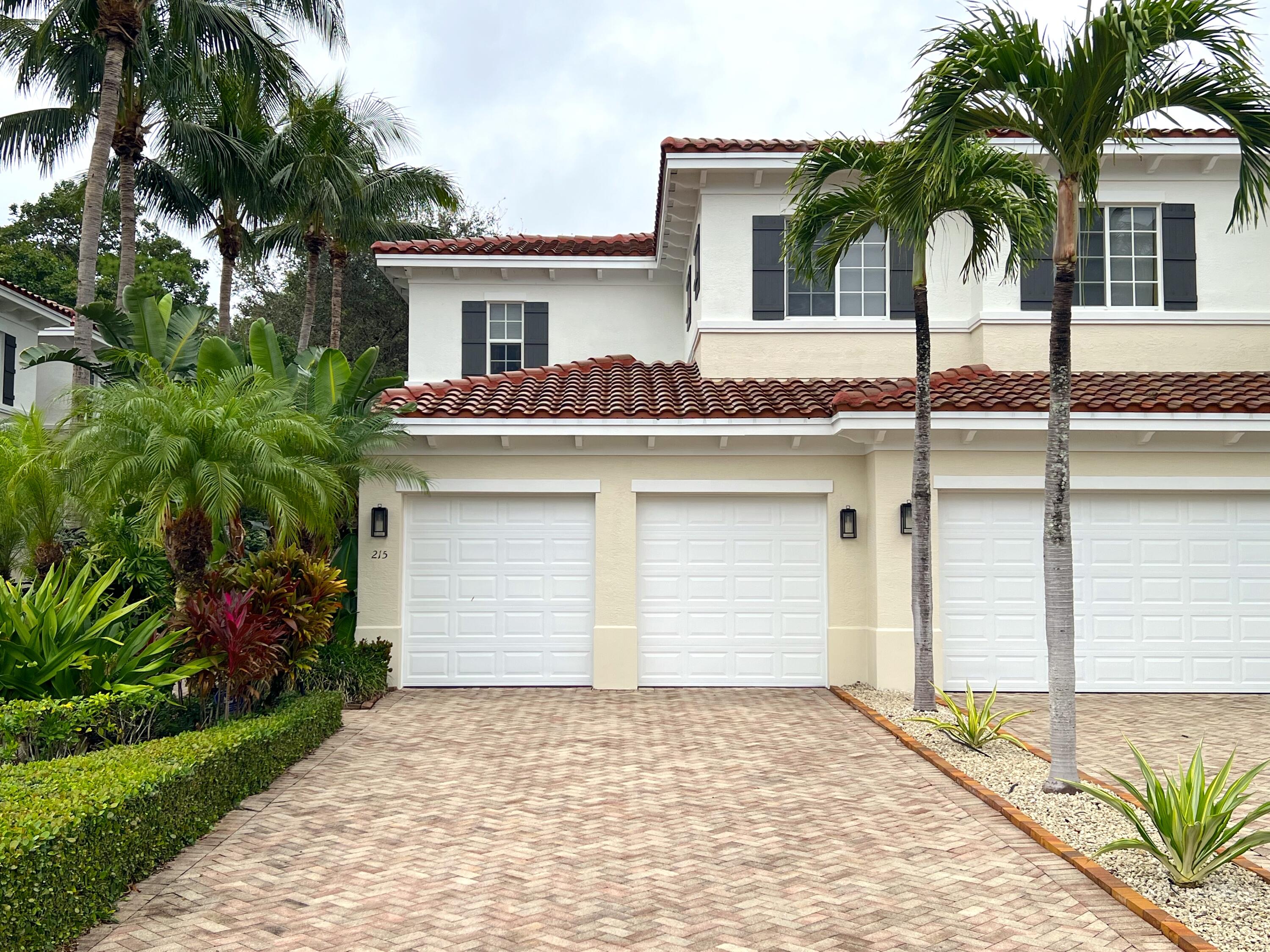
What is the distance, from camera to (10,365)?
84.6ft

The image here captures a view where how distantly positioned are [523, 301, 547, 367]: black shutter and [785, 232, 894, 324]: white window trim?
5.17 metres

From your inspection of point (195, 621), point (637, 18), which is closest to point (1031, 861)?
point (195, 621)

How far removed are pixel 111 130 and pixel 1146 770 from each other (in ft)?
56.9

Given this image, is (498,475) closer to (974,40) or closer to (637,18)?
(974,40)

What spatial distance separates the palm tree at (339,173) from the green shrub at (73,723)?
635 inches

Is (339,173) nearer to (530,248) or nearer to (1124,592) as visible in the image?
(530,248)

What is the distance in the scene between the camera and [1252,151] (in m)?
7.61

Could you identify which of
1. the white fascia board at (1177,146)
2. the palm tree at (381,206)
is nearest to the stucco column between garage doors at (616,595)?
the white fascia board at (1177,146)

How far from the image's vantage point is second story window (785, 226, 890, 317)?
15.9 metres

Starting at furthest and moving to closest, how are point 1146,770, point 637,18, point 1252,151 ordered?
point 637,18 < point 1252,151 < point 1146,770

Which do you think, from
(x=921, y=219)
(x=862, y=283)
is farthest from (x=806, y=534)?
(x=921, y=219)

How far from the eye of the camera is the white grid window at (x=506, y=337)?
19.3m

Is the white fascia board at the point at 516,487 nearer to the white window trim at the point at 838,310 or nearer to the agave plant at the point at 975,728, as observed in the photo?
the white window trim at the point at 838,310

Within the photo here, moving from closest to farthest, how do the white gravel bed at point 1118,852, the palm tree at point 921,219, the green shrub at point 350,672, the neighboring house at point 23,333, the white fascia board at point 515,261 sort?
the white gravel bed at point 1118,852, the palm tree at point 921,219, the green shrub at point 350,672, the white fascia board at point 515,261, the neighboring house at point 23,333
